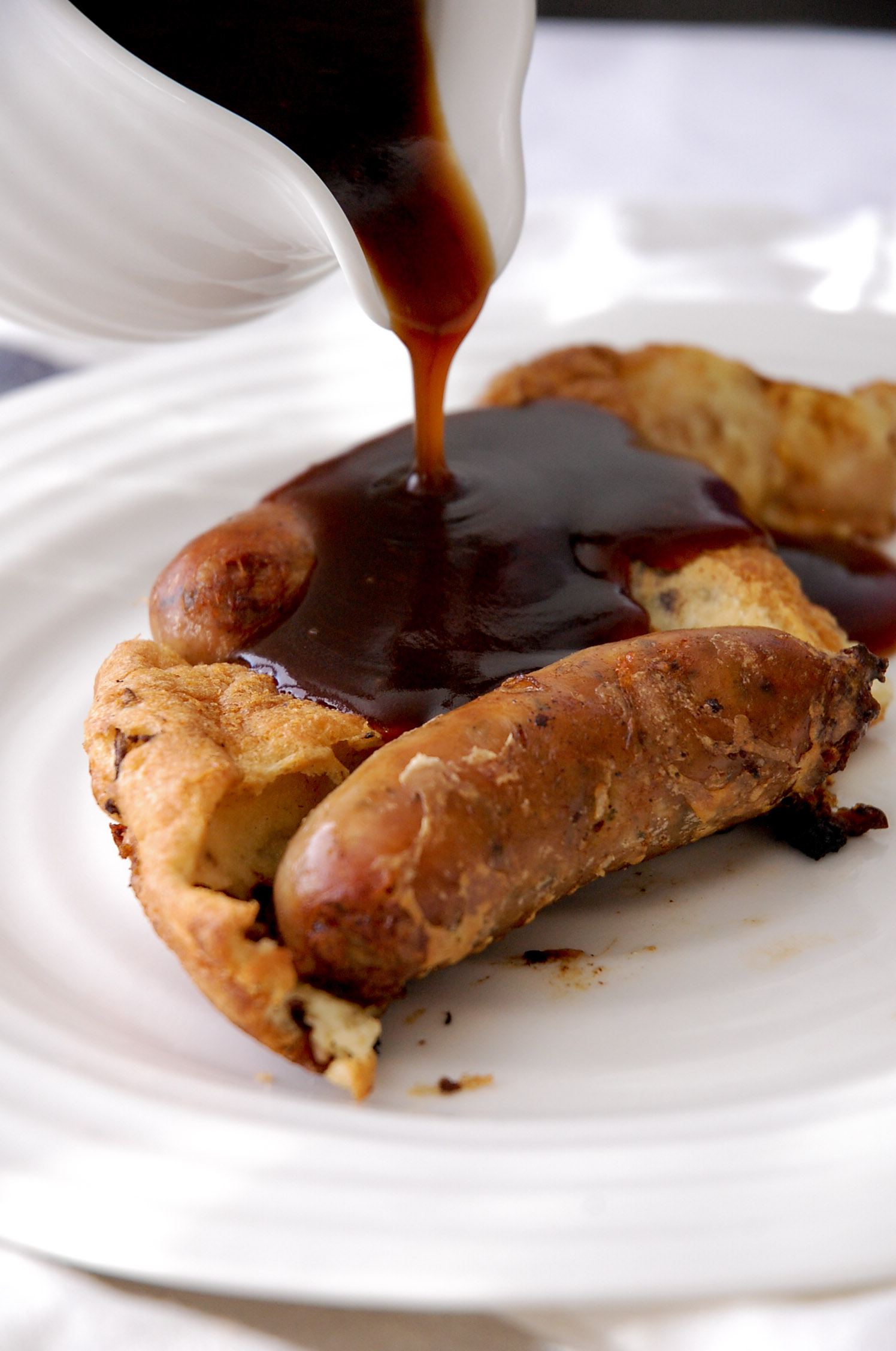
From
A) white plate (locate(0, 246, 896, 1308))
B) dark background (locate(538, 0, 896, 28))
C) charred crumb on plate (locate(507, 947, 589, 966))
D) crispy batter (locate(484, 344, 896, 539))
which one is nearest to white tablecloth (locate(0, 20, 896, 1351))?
white plate (locate(0, 246, 896, 1308))

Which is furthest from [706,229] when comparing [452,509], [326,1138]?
[326,1138]

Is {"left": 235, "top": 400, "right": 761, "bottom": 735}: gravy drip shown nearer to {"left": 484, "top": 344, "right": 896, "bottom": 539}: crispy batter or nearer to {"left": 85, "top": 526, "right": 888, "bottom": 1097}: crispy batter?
{"left": 85, "top": 526, "right": 888, "bottom": 1097}: crispy batter

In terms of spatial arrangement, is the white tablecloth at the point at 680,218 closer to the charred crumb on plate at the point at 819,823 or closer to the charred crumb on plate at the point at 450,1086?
the charred crumb on plate at the point at 450,1086

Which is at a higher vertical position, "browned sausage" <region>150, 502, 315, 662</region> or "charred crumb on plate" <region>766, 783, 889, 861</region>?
"browned sausage" <region>150, 502, 315, 662</region>

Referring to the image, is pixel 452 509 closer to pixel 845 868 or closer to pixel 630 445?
pixel 630 445

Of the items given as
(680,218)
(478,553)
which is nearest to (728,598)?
(478,553)

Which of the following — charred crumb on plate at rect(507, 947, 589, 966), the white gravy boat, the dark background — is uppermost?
the dark background

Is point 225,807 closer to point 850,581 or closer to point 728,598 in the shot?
point 728,598
